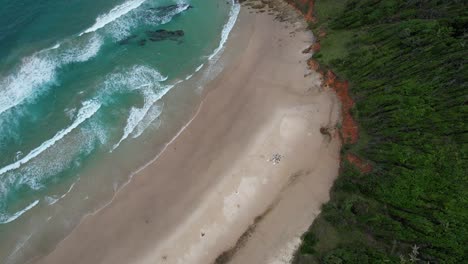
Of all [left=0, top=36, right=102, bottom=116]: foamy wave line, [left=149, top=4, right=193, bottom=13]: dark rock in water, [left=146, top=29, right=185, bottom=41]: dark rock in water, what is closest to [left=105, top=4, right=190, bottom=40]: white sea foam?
[left=149, top=4, right=193, bottom=13]: dark rock in water

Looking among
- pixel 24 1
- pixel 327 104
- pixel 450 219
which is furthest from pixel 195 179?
pixel 24 1

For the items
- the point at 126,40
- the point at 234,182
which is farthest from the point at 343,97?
the point at 126,40

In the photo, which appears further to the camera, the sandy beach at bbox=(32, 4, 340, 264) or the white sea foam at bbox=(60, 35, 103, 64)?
the white sea foam at bbox=(60, 35, 103, 64)

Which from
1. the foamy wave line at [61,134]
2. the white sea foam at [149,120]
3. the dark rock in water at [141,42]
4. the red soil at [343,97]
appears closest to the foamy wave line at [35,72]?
the dark rock in water at [141,42]

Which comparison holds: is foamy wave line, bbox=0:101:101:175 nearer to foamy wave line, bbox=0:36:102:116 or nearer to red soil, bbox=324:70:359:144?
foamy wave line, bbox=0:36:102:116

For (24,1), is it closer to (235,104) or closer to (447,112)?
(235,104)
